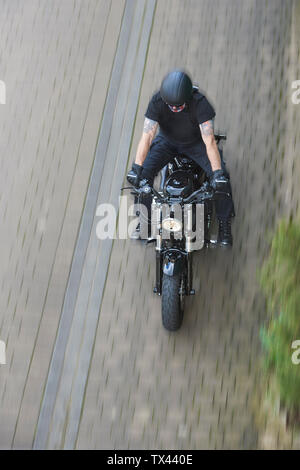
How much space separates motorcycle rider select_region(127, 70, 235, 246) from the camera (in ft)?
17.3

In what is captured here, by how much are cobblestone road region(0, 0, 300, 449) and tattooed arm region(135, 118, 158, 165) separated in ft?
3.50

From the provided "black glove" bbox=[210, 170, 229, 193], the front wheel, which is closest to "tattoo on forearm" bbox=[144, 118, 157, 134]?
"black glove" bbox=[210, 170, 229, 193]

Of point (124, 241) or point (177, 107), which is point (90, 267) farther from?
point (177, 107)

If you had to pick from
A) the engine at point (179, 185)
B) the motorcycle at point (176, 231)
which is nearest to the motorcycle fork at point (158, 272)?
the motorcycle at point (176, 231)

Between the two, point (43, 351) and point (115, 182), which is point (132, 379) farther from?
point (115, 182)

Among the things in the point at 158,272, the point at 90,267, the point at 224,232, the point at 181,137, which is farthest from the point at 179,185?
the point at 90,267

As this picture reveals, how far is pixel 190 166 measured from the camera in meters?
6.14

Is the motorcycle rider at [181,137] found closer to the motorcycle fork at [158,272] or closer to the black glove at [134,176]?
the black glove at [134,176]

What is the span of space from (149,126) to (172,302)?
5.38 feet

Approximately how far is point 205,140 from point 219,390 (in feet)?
7.50

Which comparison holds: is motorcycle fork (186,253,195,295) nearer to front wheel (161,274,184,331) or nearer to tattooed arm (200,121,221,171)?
front wheel (161,274,184,331)

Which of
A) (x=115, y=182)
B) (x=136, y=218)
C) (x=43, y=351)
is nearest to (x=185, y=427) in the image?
(x=43, y=351)

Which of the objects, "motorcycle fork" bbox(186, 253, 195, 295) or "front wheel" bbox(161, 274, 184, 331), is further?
"motorcycle fork" bbox(186, 253, 195, 295)

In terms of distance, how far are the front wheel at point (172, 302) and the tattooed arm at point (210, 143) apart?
1.10 metres
